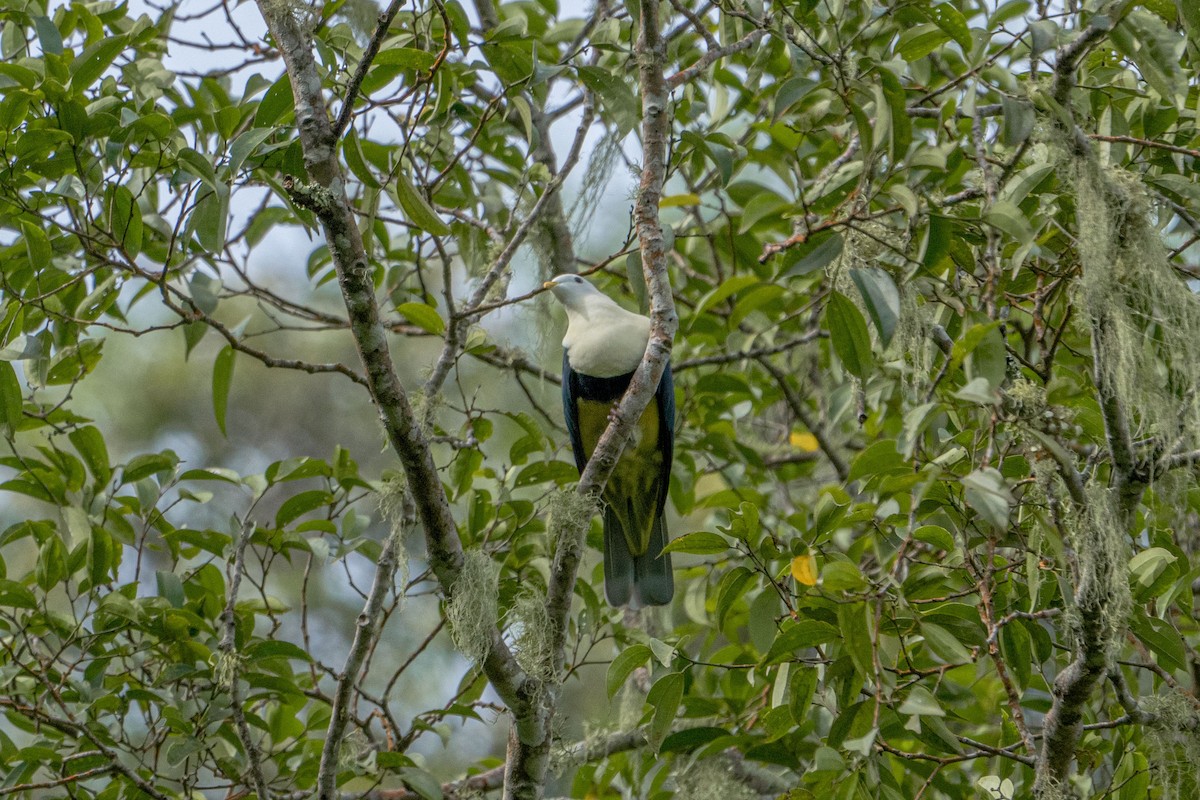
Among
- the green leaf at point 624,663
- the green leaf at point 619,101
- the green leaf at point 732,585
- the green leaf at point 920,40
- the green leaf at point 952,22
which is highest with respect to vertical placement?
the green leaf at point 619,101

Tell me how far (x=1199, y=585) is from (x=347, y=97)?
2771 millimetres

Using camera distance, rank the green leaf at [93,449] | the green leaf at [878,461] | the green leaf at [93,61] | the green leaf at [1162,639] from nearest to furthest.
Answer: the green leaf at [878,461] < the green leaf at [1162,639] < the green leaf at [93,61] < the green leaf at [93,449]

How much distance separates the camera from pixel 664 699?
2.63 metres

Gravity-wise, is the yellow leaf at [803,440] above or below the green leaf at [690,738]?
above

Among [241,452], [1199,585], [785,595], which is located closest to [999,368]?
[785,595]

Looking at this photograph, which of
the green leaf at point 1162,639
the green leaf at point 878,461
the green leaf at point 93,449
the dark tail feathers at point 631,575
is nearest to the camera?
the green leaf at point 878,461

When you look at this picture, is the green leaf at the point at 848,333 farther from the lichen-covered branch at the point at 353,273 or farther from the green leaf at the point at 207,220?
the green leaf at the point at 207,220

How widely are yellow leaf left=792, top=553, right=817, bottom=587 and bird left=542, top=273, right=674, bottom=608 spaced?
137 cm

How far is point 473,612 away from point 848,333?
1.04m

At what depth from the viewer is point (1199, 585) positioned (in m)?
3.30

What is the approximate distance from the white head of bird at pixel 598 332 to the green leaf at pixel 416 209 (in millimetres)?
1001

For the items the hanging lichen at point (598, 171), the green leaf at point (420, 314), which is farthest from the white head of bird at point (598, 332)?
the green leaf at point (420, 314)

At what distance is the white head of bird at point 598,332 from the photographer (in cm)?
371

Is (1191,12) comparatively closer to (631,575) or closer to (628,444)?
(628,444)
